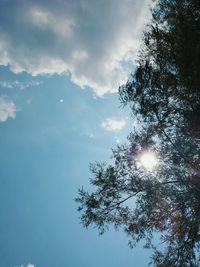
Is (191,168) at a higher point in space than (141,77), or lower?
lower

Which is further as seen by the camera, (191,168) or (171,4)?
(171,4)

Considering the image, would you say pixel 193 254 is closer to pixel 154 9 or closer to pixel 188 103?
pixel 188 103

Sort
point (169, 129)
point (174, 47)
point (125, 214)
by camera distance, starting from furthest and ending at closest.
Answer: point (125, 214)
point (169, 129)
point (174, 47)

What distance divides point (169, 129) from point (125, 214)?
4717 millimetres

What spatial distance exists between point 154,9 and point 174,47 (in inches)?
179

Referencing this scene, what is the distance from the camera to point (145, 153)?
15.9 m

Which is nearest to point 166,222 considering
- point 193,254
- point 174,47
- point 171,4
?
point 193,254

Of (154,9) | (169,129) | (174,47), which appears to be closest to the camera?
(174,47)

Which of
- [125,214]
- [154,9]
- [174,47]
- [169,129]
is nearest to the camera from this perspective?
[174,47]

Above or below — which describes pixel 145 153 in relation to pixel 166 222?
above

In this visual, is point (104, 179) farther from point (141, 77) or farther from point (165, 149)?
point (141, 77)

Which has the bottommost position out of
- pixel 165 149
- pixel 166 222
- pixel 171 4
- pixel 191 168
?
pixel 166 222

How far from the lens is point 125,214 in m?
16.3

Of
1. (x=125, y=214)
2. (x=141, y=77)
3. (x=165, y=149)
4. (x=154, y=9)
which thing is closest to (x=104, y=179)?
(x=125, y=214)
